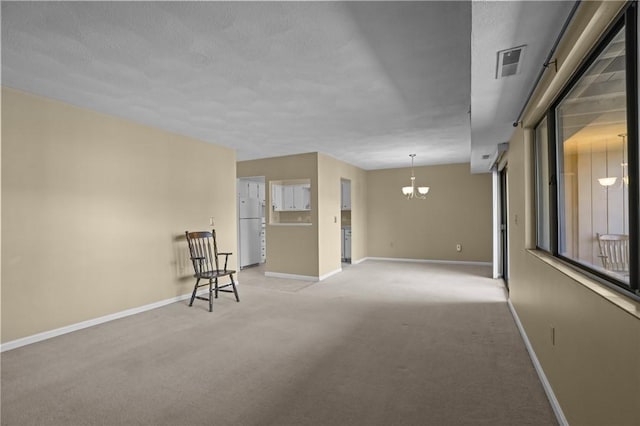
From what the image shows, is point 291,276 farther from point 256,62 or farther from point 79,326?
point 256,62

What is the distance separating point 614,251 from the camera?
148 centimetres

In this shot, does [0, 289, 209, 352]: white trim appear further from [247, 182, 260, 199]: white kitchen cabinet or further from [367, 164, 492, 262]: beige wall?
[367, 164, 492, 262]: beige wall

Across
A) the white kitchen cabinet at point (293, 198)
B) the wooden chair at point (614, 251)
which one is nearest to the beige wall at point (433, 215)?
the white kitchen cabinet at point (293, 198)

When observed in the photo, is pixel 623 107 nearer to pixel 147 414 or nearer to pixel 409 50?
pixel 409 50

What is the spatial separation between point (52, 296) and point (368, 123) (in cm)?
410

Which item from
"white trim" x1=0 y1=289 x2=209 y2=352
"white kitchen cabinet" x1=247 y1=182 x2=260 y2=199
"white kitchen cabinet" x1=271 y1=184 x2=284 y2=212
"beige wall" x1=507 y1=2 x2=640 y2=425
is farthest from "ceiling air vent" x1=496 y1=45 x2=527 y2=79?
"white kitchen cabinet" x1=247 y1=182 x2=260 y2=199

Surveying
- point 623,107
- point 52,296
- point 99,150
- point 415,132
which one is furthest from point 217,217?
point 623,107

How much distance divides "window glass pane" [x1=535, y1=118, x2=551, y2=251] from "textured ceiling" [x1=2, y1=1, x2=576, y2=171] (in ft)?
1.54

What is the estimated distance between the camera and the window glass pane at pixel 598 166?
53.6 inches

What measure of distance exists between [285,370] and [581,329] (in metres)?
2.01

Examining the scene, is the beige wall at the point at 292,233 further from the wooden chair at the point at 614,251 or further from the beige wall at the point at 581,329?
the wooden chair at the point at 614,251

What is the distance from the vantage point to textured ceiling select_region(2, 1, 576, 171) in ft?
6.39

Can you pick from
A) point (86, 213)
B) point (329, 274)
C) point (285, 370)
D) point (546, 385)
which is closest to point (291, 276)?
point (329, 274)

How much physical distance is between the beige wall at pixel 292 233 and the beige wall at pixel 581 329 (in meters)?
3.77
